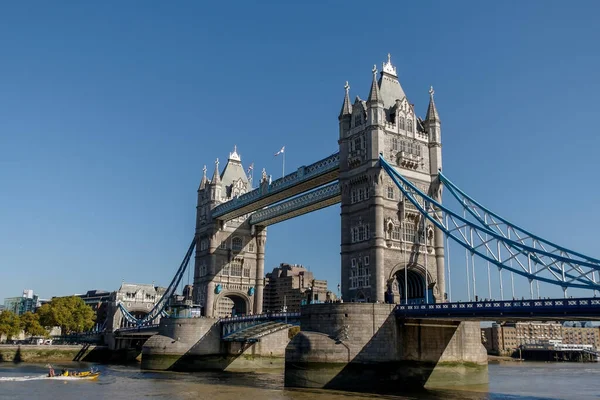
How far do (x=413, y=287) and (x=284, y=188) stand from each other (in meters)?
19.6

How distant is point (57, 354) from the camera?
8512 cm

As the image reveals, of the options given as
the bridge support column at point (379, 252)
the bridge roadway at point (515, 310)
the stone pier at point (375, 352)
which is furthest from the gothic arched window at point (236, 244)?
the bridge roadway at point (515, 310)

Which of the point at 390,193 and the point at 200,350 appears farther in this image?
the point at 200,350

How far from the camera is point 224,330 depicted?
6800 cm

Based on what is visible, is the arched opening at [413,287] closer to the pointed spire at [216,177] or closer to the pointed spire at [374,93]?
the pointed spire at [374,93]

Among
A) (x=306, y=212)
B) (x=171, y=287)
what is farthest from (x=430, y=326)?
(x=171, y=287)

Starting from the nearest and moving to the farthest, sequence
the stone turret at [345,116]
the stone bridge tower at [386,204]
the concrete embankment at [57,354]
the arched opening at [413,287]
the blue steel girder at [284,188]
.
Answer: the stone bridge tower at [386,204] < the arched opening at [413,287] < the stone turret at [345,116] < the blue steel girder at [284,188] < the concrete embankment at [57,354]

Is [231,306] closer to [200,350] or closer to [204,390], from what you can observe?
[200,350]

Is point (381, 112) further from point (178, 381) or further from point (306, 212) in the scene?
point (178, 381)

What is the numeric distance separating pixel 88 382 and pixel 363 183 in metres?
28.6

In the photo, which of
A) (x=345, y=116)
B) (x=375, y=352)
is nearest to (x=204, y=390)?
(x=375, y=352)

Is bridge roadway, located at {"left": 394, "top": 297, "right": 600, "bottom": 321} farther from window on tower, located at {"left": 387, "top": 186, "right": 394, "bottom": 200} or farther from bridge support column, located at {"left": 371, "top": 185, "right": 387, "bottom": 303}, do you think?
window on tower, located at {"left": 387, "top": 186, "right": 394, "bottom": 200}

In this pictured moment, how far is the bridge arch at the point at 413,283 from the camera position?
5147cm

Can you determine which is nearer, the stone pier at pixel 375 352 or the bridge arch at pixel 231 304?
A: the stone pier at pixel 375 352
